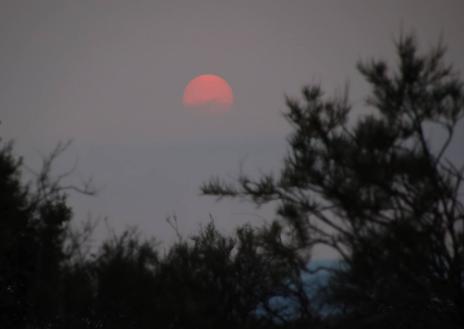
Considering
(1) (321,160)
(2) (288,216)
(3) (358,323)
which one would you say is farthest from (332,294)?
(1) (321,160)

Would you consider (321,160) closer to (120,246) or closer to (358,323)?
(358,323)

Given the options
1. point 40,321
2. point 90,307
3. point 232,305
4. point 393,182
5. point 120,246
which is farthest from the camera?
point 120,246

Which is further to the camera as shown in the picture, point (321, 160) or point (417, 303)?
point (321, 160)

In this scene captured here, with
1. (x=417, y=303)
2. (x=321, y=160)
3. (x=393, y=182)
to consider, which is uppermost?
(x=321, y=160)

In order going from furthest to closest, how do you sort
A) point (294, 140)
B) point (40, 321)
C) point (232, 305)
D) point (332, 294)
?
point (40, 321) < point (232, 305) < point (294, 140) < point (332, 294)

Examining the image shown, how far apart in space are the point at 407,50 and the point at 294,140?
272cm

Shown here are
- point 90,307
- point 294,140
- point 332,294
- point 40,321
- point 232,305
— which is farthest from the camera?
point 90,307

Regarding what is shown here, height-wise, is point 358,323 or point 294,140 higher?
point 294,140

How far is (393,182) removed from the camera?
11328 mm

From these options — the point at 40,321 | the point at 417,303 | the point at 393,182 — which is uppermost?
the point at 40,321

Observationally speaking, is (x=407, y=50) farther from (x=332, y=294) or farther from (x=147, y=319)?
(x=147, y=319)

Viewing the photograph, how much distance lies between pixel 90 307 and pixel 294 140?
1428cm

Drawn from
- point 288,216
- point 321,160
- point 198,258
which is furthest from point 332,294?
point 198,258

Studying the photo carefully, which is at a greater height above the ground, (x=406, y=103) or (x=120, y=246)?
(x=120, y=246)
